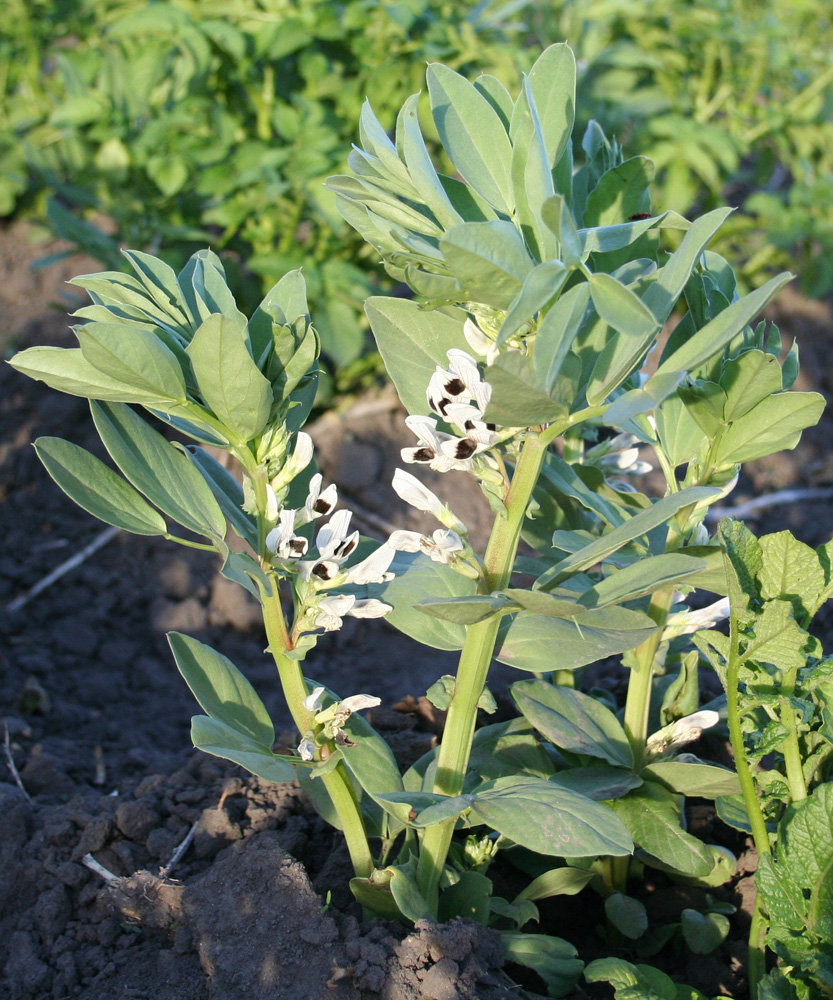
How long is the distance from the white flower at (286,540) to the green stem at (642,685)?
0.61 m

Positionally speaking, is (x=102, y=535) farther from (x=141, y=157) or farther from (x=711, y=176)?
(x=711, y=176)

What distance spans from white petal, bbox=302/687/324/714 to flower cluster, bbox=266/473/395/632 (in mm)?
98

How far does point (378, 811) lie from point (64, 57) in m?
3.48

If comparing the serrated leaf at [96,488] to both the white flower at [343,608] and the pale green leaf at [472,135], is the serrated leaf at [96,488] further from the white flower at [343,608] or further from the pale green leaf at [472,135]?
the pale green leaf at [472,135]

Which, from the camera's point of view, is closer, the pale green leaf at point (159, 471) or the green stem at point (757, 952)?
the pale green leaf at point (159, 471)

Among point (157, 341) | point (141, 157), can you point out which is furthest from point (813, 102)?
point (157, 341)

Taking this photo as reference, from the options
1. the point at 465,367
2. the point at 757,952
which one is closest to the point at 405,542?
the point at 465,367

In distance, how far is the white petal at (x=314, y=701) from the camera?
1332 mm

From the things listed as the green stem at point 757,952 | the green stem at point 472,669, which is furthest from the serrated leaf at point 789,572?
Result: the green stem at point 757,952

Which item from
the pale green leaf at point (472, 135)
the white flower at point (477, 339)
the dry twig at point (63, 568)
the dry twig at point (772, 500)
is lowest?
the dry twig at point (772, 500)

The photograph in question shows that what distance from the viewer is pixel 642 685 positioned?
1577 millimetres

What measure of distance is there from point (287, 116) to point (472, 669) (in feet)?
8.99

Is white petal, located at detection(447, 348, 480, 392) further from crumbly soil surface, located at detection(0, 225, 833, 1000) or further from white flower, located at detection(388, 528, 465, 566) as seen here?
crumbly soil surface, located at detection(0, 225, 833, 1000)

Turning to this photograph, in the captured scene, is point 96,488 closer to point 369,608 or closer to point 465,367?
point 369,608
